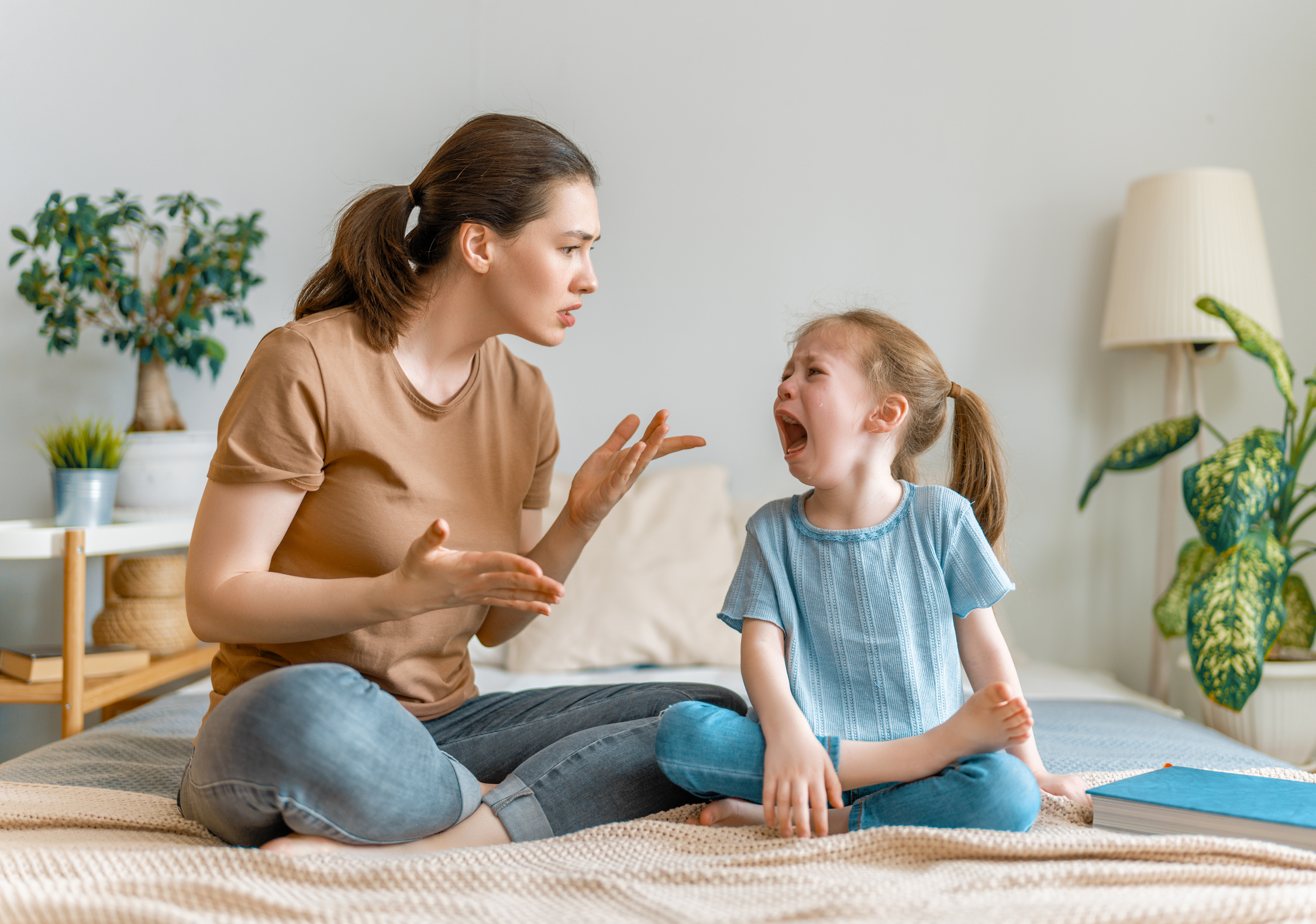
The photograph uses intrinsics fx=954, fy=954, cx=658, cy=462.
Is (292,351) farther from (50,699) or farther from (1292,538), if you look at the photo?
(1292,538)

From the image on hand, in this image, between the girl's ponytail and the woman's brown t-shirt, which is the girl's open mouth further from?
the woman's brown t-shirt

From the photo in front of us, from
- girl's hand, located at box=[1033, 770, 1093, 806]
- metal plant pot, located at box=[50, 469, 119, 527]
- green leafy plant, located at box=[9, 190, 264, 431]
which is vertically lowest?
girl's hand, located at box=[1033, 770, 1093, 806]

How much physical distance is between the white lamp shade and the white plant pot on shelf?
0.62 metres

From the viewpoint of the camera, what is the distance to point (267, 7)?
212 cm

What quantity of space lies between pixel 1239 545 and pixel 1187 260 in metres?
0.60

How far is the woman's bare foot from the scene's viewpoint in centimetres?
92

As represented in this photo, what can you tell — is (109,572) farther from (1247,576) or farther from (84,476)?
(1247,576)

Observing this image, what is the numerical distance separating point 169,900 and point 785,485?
155 cm

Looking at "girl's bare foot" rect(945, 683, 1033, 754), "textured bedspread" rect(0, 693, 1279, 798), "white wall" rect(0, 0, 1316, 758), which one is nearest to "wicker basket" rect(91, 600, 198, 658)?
"textured bedspread" rect(0, 693, 1279, 798)

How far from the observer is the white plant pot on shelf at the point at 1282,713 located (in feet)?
5.47

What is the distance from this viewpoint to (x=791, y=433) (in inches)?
44.2

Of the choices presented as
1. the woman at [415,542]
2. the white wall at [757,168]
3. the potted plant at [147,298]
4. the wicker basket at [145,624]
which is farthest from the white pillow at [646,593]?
the potted plant at [147,298]

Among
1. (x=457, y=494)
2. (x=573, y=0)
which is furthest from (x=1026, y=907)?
(x=573, y=0)

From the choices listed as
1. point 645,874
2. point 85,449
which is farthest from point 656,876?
point 85,449
